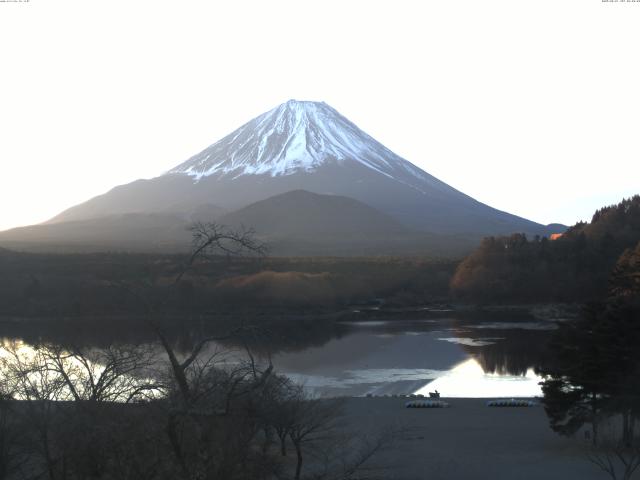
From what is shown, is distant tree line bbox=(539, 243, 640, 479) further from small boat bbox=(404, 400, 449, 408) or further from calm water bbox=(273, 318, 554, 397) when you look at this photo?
calm water bbox=(273, 318, 554, 397)

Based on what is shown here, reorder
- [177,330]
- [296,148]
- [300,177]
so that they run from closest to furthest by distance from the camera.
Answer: [177,330] < [300,177] < [296,148]

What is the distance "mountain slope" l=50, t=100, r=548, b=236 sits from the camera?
3644 inches

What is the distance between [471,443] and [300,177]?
296 ft

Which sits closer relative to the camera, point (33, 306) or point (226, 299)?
point (33, 306)

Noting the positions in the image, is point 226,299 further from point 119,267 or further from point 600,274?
point 600,274

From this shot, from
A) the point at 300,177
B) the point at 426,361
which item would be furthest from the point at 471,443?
the point at 300,177

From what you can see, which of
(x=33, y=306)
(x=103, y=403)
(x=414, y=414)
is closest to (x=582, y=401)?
(x=414, y=414)

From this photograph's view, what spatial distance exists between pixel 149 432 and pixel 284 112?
99.1m

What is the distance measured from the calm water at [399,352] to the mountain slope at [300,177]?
200 ft

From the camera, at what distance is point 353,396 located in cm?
1505

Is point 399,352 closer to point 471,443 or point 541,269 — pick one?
point 471,443

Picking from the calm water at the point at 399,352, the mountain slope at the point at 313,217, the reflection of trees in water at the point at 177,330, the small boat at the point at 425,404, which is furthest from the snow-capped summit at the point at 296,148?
the small boat at the point at 425,404

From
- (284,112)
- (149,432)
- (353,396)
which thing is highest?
(284,112)

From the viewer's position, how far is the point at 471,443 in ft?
36.2
